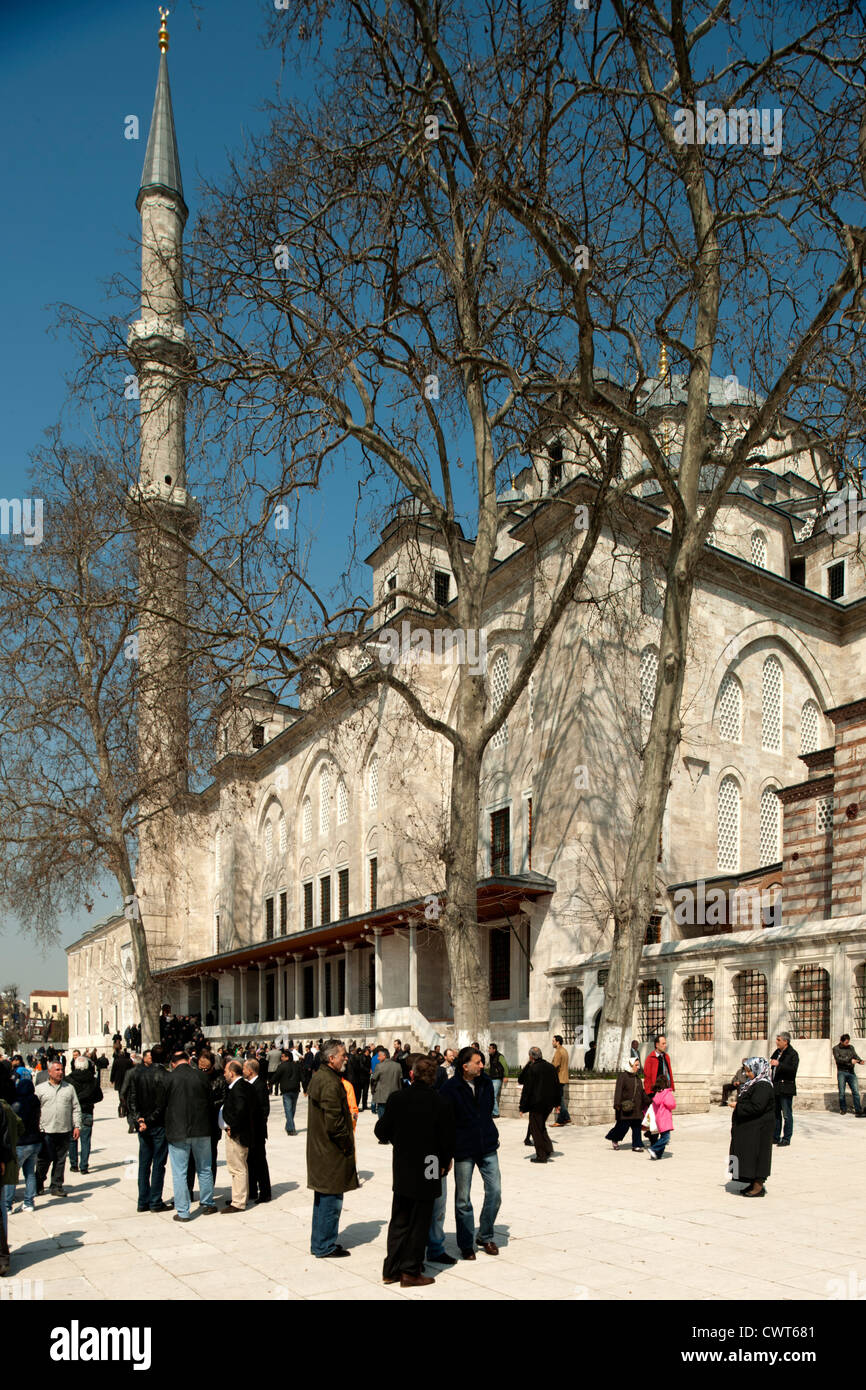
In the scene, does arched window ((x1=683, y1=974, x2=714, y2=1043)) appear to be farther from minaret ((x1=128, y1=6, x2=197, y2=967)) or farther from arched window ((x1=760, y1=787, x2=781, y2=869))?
arched window ((x1=760, y1=787, x2=781, y2=869))

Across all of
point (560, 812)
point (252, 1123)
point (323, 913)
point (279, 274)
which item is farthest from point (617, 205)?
point (323, 913)

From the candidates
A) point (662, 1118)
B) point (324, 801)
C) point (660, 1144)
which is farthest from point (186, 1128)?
point (324, 801)

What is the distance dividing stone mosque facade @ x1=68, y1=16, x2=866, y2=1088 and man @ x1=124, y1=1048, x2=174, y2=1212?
25.9 feet

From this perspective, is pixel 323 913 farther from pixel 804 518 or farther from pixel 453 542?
pixel 453 542

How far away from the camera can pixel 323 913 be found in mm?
45188

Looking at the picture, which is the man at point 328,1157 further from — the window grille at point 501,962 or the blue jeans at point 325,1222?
the window grille at point 501,962

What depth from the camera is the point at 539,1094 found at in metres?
11.9

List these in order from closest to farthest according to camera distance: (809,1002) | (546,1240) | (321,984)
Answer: (546,1240) < (809,1002) < (321,984)

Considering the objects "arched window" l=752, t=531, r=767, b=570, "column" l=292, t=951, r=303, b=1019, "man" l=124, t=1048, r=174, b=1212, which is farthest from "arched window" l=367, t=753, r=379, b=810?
"man" l=124, t=1048, r=174, b=1212

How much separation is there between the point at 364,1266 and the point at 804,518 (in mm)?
35558

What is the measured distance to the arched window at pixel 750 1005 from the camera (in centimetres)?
1830

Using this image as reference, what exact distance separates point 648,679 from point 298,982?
20851 millimetres

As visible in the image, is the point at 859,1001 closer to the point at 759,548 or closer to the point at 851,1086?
the point at 851,1086
